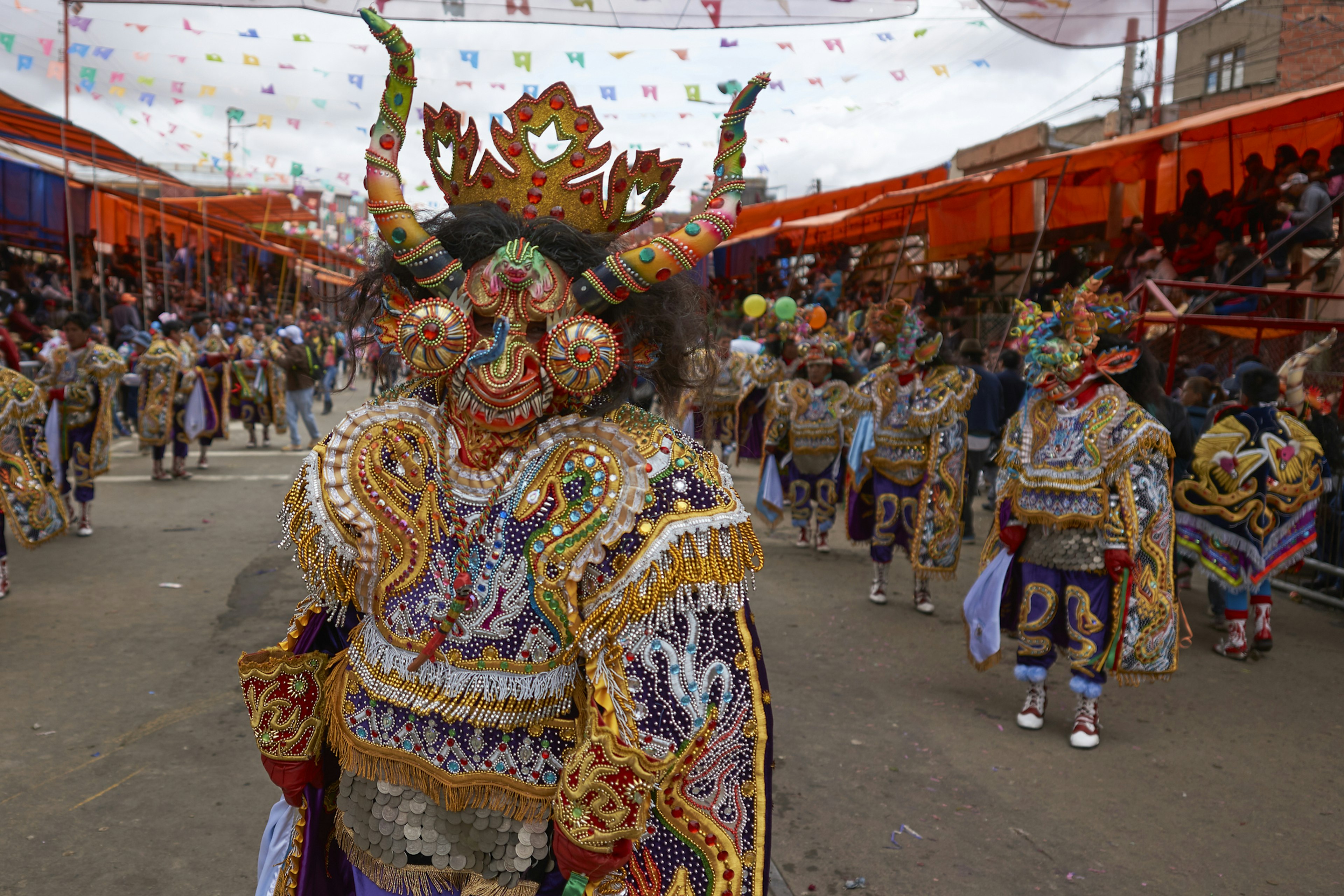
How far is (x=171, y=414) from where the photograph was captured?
1023cm

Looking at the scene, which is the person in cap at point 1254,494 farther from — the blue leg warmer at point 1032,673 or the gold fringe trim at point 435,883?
the gold fringe trim at point 435,883

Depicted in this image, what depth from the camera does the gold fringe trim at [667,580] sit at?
57.4 inches

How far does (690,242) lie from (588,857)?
39.0 inches

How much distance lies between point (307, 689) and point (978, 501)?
10.2m

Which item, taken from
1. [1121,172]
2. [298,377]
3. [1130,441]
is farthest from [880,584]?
[298,377]

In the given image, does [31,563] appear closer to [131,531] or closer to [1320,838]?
[131,531]

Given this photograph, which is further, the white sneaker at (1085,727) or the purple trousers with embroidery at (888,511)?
the purple trousers with embroidery at (888,511)

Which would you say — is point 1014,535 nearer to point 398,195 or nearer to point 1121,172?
point 398,195

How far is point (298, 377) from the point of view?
12344 mm

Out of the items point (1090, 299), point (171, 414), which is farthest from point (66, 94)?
point (1090, 299)

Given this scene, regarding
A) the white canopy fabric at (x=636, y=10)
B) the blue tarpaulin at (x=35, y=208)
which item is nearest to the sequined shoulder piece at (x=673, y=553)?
the white canopy fabric at (x=636, y=10)

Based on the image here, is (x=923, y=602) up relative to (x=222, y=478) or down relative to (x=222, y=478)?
down

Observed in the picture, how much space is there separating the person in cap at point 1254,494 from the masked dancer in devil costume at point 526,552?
17.6 feet

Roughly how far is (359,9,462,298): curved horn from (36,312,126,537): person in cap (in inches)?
278
